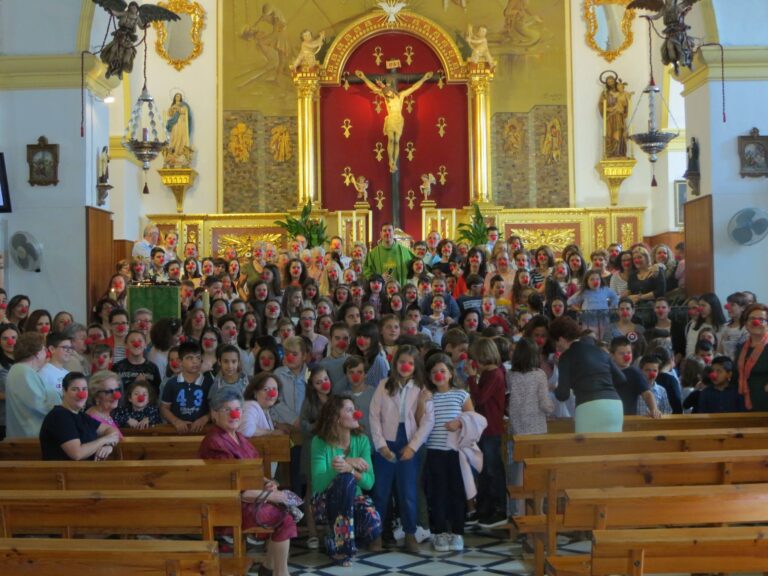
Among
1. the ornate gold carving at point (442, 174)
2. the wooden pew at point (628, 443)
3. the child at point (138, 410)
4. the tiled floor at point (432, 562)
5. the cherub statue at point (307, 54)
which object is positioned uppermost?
the cherub statue at point (307, 54)

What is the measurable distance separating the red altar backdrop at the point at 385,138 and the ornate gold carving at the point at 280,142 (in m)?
0.71

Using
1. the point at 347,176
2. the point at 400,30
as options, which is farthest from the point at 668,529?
the point at 400,30

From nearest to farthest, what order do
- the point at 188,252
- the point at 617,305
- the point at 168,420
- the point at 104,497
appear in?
the point at 104,497, the point at 168,420, the point at 617,305, the point at 188,252

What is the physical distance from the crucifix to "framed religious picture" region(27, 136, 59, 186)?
8677 millimetres

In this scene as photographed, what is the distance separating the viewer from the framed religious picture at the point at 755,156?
1199 cm

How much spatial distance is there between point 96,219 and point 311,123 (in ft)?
25.8

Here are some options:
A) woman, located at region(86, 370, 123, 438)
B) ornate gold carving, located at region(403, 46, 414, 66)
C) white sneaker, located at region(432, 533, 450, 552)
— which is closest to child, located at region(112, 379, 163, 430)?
woman, located at region(86, 370, 123, 438)

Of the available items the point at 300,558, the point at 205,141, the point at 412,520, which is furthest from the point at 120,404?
the point at 205,141

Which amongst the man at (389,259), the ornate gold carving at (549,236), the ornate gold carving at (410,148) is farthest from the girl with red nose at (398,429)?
the ornate gold carving at (410,148)

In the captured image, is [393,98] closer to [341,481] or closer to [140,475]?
[341,481]

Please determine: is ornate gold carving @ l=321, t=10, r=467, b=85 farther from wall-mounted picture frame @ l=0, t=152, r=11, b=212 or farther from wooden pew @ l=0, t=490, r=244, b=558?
wooden pew @ l=0, t=490, r=244, b=558

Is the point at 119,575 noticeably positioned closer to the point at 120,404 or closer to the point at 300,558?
the point at 300,558

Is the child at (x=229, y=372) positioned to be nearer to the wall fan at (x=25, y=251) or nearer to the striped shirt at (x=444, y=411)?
the striped shirt at (x=444, y=411)

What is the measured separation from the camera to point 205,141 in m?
19.8
